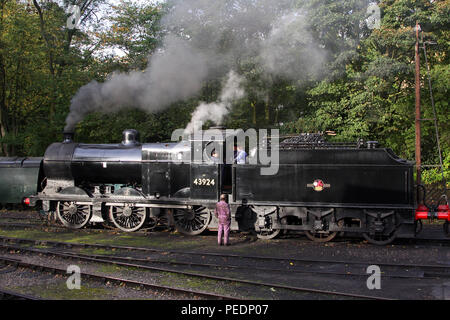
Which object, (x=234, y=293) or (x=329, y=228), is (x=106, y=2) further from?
(x=234, y=293)

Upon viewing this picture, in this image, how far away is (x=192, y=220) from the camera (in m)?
11.4

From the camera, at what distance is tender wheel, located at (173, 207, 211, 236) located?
36.8ft

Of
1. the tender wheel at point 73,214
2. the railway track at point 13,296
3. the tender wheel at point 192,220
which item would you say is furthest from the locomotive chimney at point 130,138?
the railway track at point 13,296

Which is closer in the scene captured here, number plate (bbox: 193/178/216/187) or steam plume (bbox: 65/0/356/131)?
number plate (bbox: 193/178/216/187)

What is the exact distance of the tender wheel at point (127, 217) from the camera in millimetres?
11766

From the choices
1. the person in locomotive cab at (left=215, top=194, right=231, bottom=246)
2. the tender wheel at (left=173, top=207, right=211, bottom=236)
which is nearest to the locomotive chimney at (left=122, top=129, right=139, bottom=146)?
the tender wheel at (left=173, top=207, right=211, bottom=236)

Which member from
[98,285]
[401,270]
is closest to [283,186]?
[401,270]

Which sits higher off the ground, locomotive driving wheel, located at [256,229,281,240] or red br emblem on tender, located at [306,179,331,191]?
red br emblem on tender, located at [306,179,331,191]

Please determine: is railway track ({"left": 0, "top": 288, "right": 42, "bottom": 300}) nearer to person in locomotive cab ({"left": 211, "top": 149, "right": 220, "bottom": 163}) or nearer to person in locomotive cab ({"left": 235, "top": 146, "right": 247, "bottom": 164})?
person in locomotive cab ({"left": 211, "top": 149, "right": 220, "bottom": 163})

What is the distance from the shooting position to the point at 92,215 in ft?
39.7

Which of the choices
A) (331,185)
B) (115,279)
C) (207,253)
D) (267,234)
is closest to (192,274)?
(115,279)

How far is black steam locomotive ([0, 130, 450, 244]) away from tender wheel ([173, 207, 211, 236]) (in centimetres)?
3

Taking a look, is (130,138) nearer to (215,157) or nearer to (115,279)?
(215,157)

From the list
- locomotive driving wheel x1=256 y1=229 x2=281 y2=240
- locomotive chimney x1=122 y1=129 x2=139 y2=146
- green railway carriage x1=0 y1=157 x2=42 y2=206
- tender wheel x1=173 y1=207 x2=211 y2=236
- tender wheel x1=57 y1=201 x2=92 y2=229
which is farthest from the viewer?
green railway carriage x1=0 y1=157 x2=42 y2=206
